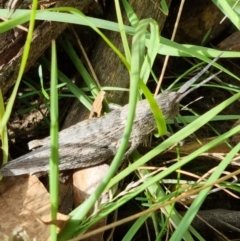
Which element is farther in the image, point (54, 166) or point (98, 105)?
point (98, 105)

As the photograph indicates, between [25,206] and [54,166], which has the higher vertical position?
[54,166]

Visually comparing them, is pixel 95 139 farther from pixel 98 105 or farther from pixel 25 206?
pixel 25 206

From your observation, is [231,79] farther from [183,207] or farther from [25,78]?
[25,78]

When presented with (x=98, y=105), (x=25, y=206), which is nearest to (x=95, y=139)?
(x=98, y=105)

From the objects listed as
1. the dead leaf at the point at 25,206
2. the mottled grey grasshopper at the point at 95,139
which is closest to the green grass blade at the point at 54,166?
the dead leaf at the point at 25,206

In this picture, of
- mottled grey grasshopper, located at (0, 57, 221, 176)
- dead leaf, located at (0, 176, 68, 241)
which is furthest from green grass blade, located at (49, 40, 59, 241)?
mottled grey grasshopper, located at (0, 57, 221, 176)

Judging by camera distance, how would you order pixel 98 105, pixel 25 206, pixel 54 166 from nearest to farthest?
pixel 54 166 → pixel 25 206 → pixel 98 105

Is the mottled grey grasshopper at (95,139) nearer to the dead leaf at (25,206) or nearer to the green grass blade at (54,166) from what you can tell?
the dead leaf at (25,206)

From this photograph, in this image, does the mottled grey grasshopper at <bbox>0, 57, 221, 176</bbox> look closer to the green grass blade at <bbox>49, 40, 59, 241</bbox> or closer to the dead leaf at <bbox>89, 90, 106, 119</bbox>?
the dead leaf at <bbox>89, 90, 106, 119</bbox>

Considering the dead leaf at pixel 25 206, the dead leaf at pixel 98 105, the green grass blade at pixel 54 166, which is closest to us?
the green grass blade at pixel 54 166

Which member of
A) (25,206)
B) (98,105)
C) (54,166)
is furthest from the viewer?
(98,105)

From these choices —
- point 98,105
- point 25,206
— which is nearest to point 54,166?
point 25,206
